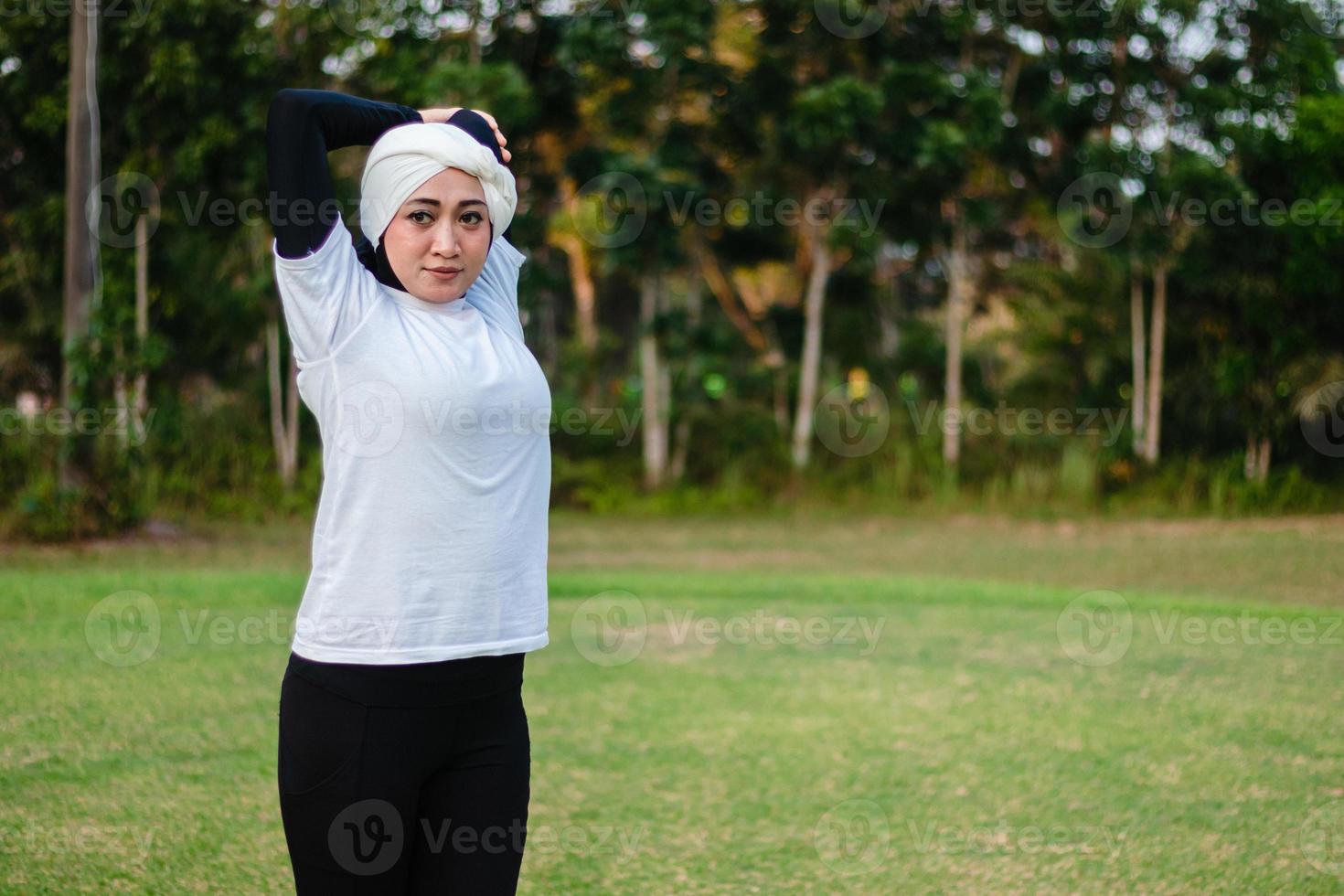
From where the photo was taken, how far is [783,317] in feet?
53.3

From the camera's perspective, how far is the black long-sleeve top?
191 centimetres

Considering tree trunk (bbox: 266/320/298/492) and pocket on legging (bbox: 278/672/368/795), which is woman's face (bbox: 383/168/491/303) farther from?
tree trunk (bbox: 266/320/298/492)

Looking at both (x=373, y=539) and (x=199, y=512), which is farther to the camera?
(x=199, y=512)

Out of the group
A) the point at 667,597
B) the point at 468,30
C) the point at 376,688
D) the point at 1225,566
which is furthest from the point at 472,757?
the point at 468,30

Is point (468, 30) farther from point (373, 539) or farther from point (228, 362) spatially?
point (373, 539)

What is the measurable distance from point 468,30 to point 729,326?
473 cm

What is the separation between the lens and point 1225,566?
411 inches

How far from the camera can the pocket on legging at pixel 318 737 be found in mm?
1895

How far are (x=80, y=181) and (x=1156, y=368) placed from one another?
11.1 m

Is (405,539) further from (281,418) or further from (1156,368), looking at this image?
(1156,368)

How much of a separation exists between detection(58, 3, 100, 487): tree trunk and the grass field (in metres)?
3.06

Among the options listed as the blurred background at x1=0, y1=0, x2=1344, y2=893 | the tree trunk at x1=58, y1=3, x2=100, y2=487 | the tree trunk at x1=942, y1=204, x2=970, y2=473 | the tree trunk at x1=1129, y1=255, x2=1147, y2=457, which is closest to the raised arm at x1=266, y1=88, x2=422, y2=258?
the blurred background at x1=0, y1=0, x2=1344, y2=893

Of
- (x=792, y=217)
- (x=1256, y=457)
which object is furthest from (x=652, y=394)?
(x=1256, y=457)

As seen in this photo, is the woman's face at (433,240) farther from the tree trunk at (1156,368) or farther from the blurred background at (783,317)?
the tree trunk at (1156,368)
